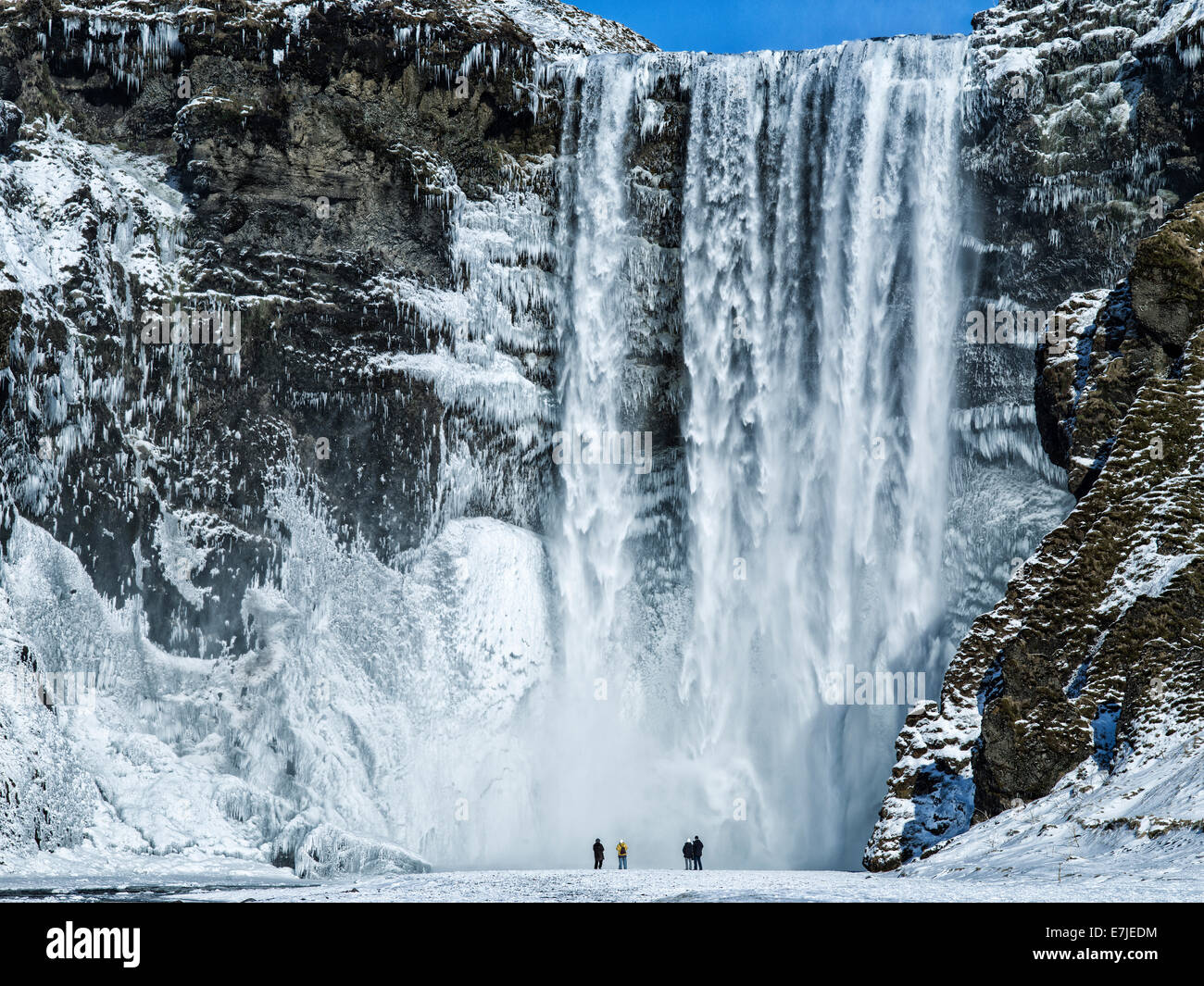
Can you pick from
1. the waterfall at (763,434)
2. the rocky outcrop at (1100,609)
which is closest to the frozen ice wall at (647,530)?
the waterfall at (763,434)

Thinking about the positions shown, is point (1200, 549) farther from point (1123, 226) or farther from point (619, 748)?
point (619, 748)

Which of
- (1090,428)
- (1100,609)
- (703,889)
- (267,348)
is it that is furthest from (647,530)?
(703,889)

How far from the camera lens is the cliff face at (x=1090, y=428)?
21.7 metres

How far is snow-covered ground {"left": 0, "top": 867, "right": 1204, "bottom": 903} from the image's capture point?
47.3 ft

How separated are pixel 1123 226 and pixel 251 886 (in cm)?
2546

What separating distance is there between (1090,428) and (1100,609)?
5.02 m

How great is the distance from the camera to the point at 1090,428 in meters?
26.9

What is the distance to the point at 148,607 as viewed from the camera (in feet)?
122

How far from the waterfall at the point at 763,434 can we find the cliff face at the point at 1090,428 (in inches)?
84.4

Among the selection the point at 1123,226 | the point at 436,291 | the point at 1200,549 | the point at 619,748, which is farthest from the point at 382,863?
the point at 1123,226

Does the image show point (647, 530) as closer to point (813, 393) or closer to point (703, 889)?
point (813, 393)

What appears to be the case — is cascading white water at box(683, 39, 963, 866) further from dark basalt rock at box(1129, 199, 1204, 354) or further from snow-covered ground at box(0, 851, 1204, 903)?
snow-covered ground at box(0, 851, 1204, 903)

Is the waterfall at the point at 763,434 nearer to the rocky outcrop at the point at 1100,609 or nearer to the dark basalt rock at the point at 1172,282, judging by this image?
→ the rocky outcrop at the point at 1100,609

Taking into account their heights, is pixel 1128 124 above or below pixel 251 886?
above
